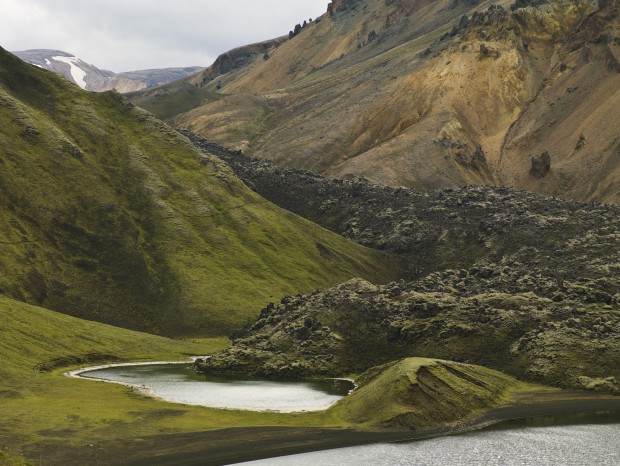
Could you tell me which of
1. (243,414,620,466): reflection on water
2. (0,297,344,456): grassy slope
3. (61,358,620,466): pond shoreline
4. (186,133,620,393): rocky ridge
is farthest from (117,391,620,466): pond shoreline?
Answer: (186,133,620,393): rocky ridge

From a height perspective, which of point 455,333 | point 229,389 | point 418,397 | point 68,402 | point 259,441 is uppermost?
point 455,333

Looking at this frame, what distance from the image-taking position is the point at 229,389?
413ft

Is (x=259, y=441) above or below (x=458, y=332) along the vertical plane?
below

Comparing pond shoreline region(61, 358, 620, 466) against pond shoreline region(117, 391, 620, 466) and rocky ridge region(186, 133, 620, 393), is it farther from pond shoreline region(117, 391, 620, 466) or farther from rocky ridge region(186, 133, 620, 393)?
rocky ridge region(186, 133, 620, 393)

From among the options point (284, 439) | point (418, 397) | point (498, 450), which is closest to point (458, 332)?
point (418, 397)

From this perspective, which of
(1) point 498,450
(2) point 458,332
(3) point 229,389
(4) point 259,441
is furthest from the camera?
(2) point 458,332

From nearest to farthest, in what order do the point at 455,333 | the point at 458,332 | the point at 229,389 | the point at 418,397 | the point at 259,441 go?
the point at 259,441, the point at 418,397, the point at 229,389, the point at 458,332, the point at 455,333

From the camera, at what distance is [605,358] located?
12888 centimetres

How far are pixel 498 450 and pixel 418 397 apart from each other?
16.5 meters

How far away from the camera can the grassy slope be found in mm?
90625

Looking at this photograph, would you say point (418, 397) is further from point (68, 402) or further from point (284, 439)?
point (68, 402)

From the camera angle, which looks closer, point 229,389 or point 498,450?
point 498,450

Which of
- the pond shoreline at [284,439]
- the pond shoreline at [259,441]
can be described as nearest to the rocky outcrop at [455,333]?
the pond shoreline at [259,441]

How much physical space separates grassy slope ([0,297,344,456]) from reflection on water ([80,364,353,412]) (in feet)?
16.8
